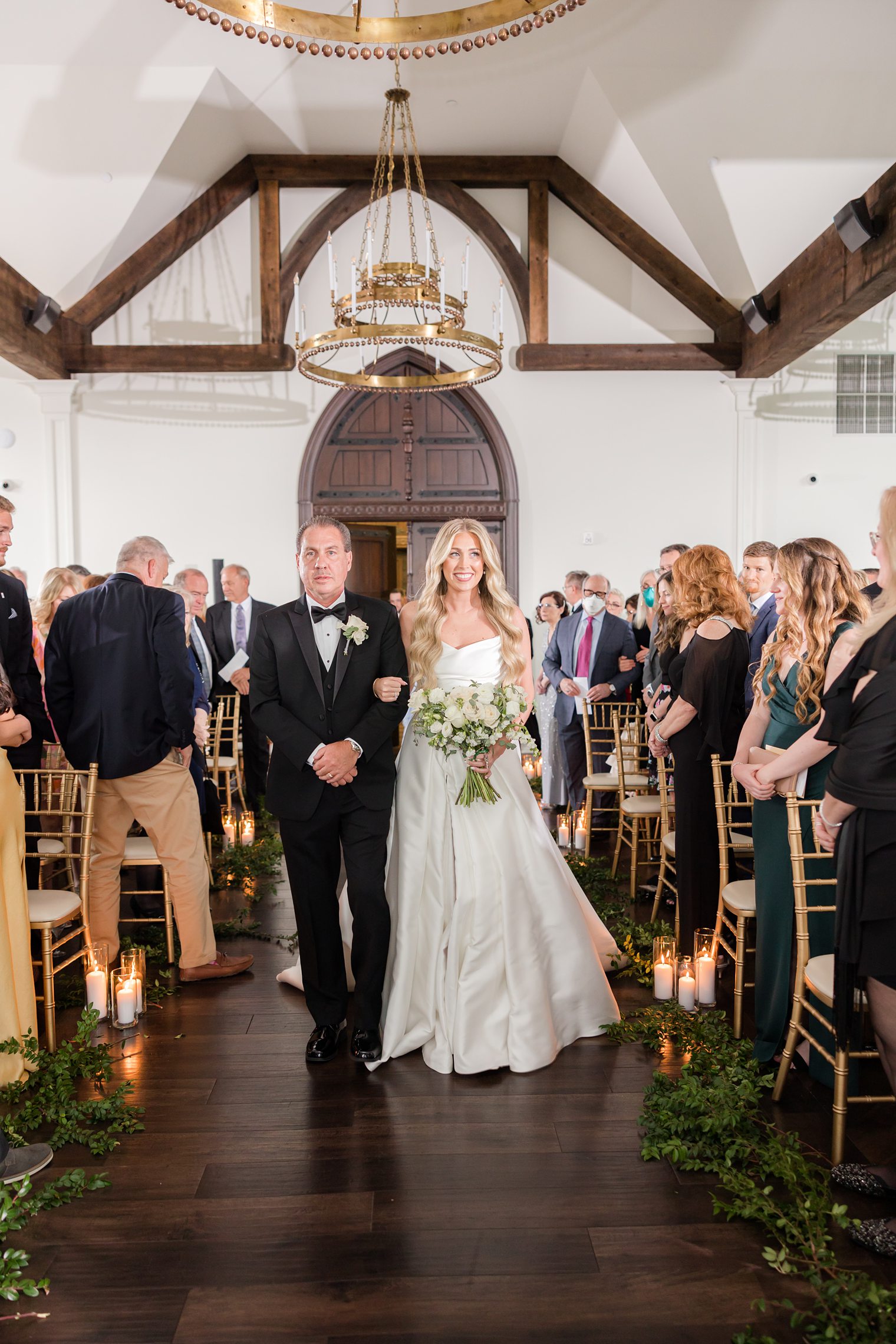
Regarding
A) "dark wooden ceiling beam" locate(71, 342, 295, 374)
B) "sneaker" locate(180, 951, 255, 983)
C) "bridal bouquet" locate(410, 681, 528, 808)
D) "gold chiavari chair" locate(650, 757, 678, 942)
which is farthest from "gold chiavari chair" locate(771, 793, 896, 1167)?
"dark wooden ceiling beam" locate(71, 342, 295, 374)

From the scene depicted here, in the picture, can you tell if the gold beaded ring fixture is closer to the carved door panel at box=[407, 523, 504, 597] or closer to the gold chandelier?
the gold chandelier

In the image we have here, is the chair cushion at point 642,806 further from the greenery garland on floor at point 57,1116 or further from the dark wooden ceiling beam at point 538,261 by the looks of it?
the dark wooden ceiling beam at point 538,261

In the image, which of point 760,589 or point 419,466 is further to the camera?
point 419,466

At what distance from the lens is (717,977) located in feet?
13.9

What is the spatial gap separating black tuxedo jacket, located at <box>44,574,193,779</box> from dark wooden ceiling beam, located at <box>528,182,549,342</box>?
7231 mm

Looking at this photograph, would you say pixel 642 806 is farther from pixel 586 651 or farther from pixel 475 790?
pixel 475 790

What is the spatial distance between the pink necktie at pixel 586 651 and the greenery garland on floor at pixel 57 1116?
14.6 ft

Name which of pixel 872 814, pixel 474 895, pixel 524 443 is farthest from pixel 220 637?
pixel 872 814

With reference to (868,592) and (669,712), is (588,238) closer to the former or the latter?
(868,592)

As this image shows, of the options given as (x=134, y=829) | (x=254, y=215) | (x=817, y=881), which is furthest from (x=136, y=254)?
(x=817, y=881)

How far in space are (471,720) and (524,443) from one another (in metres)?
7.69

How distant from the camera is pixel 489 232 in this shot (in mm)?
10312

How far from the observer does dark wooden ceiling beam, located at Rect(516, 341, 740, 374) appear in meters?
10.2

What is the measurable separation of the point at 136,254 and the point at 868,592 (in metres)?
8.22
